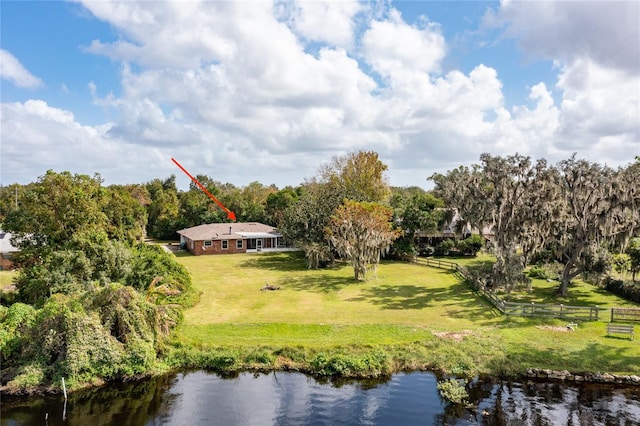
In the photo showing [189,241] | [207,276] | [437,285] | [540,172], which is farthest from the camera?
[189,241]

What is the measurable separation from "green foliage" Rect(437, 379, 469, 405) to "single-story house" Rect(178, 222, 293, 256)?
36623 mm

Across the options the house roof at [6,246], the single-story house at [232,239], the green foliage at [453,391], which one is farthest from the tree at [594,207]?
the house roof at [6,246]

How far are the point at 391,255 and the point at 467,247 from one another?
873 centimetres

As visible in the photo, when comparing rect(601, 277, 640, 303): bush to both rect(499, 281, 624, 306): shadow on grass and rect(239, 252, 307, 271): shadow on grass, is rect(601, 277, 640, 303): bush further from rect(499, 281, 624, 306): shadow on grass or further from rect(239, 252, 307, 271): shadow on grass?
rect(239, 252, 307, 271): shadow on grass

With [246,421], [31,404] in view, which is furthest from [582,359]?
[31,404]

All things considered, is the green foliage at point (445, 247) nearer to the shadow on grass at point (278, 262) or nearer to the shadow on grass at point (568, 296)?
the shadow on grass at point (568, 296)

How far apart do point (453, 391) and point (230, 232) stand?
3913cm

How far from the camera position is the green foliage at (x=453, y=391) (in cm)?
1705

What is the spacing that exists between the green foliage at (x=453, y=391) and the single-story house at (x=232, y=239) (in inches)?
1442

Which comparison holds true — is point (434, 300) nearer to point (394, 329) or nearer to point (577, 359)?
point (394, 329)

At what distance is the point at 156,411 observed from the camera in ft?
53.8

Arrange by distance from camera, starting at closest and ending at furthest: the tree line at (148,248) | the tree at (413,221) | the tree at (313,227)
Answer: the tree line at (148,248) < the tree at (313,227) < the tree at (413,221)

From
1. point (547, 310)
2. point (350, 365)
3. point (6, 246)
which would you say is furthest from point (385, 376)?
point (6, 246)

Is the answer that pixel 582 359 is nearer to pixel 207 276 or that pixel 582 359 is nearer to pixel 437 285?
pixel 437 285
